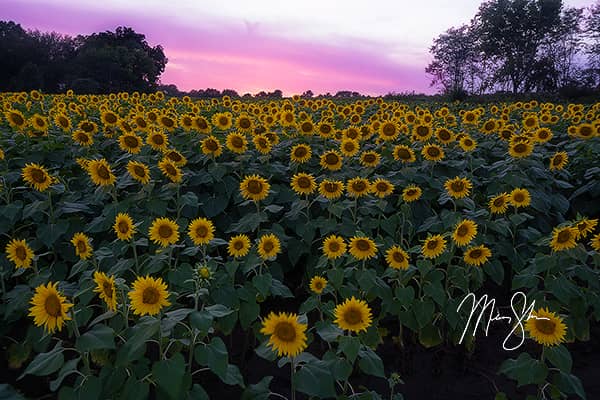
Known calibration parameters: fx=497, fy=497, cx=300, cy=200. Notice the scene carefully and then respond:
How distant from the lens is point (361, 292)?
3.44 metres

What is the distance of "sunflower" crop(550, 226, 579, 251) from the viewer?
3189 millimetres

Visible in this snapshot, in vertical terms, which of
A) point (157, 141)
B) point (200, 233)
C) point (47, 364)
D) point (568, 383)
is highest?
point (157, 141)

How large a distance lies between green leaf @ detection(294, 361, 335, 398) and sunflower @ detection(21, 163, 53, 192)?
265 centimetres

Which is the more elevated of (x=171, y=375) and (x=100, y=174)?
(x=100, y=174)

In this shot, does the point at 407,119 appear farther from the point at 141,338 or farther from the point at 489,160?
the point at 141,338

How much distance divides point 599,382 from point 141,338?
321cm

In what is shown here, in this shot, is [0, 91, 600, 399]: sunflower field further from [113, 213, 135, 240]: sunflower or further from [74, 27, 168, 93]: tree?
[74, 27, 168, 93]: tree

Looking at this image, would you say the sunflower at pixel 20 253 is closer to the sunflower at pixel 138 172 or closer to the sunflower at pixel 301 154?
the sunflower at pixel 138 172

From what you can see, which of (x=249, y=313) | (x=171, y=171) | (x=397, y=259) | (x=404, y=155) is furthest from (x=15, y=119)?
(x=397, y=259)

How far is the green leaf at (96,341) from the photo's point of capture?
7.07 feet

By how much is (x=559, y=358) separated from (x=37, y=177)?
12.4 ft

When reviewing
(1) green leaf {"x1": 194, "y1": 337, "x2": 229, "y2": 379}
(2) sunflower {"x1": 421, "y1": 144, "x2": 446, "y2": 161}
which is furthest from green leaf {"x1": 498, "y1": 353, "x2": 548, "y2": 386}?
(2) sunflower {"x1": 421, "y1": 144, "x2": 446, "y2": 161}

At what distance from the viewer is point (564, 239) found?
3234 mm

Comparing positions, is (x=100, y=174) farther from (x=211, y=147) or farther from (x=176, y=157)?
(x=211, y=147)
